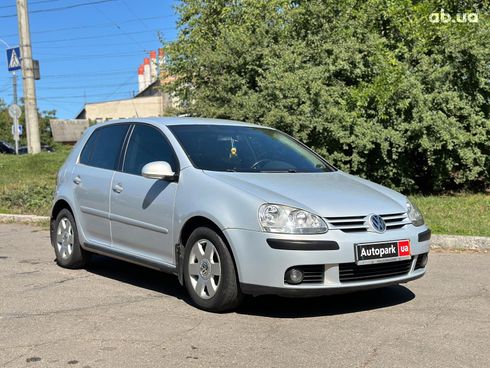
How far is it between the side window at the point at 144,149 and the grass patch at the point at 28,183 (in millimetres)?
6041

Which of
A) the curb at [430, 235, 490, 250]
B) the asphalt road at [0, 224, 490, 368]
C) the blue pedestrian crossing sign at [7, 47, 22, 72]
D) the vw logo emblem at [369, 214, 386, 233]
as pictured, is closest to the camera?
the asphalt road at [0, 224, 490, 368]

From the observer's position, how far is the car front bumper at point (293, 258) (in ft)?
14.5

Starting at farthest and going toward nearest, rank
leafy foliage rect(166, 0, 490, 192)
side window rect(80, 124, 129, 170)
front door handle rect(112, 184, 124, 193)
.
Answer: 1. leafy foliage rect(166, 0, 490, 192)
2. side window rect(80, 124, 129, 170)
3. front door handle rect(112, 184, 124, 193)

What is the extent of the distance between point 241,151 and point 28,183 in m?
9.67

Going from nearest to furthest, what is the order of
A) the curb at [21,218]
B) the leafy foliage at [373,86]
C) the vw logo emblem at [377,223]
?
the vw logo emblem at [377,223] < the curb at [21,218] < the leafy foliage at [373,86]

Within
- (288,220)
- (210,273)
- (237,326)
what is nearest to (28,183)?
(210,273)

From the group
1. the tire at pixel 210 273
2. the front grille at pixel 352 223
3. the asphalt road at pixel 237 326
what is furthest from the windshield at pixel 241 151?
the asphalt road at pixel 237 326

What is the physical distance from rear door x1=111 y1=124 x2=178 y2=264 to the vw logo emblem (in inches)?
66.4

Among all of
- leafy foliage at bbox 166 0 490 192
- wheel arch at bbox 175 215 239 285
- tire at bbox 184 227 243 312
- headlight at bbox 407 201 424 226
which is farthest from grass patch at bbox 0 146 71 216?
headlight at bbox 407 201 424 226

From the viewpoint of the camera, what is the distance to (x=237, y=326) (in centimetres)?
454

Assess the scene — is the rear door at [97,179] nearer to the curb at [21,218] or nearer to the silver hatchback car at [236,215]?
the silver hatchback car at [236,215]

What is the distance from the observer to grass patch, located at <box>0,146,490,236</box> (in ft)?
28.6

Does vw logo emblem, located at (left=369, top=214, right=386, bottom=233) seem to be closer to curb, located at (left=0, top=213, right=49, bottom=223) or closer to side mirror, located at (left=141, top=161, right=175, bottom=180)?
side mirror, located at (left=141, top=161, right=175, bottom=180)

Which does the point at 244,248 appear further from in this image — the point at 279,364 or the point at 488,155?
the point at 488,155
